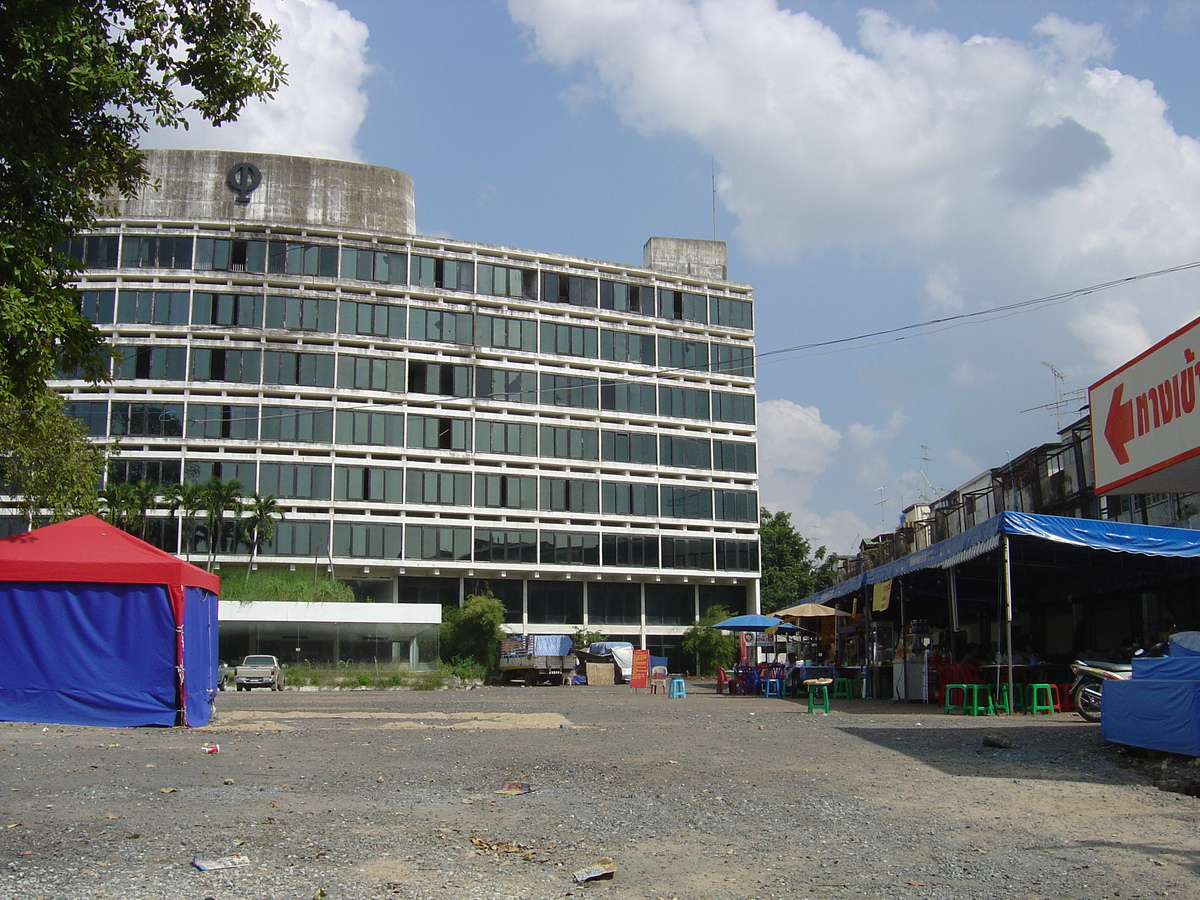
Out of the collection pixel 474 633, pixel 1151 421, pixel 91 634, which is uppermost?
pixel 1151 421

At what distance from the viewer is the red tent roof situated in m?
15.5

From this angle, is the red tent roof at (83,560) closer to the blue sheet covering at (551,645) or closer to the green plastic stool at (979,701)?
the green plastic stool at (979,701)

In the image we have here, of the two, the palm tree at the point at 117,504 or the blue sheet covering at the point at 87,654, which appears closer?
the blue sheet covering at the point at 87,654

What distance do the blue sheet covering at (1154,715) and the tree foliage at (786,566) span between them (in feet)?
237

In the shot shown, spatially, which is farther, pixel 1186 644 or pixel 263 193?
pixel 263 193

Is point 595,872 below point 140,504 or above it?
below

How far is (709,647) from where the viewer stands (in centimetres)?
6328

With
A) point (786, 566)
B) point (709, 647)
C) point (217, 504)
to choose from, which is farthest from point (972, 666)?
point (786, 566)

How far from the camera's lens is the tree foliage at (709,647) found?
208ft

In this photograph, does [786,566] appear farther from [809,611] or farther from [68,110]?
[68,110]

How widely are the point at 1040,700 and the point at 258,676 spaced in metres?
27.8

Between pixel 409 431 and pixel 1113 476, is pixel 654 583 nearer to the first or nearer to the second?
pixel 409 431

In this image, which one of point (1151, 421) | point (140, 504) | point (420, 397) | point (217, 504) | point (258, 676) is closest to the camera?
point (1151, 421)

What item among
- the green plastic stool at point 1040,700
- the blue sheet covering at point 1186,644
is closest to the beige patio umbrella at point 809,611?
the green plastic stool at point 1040,700
